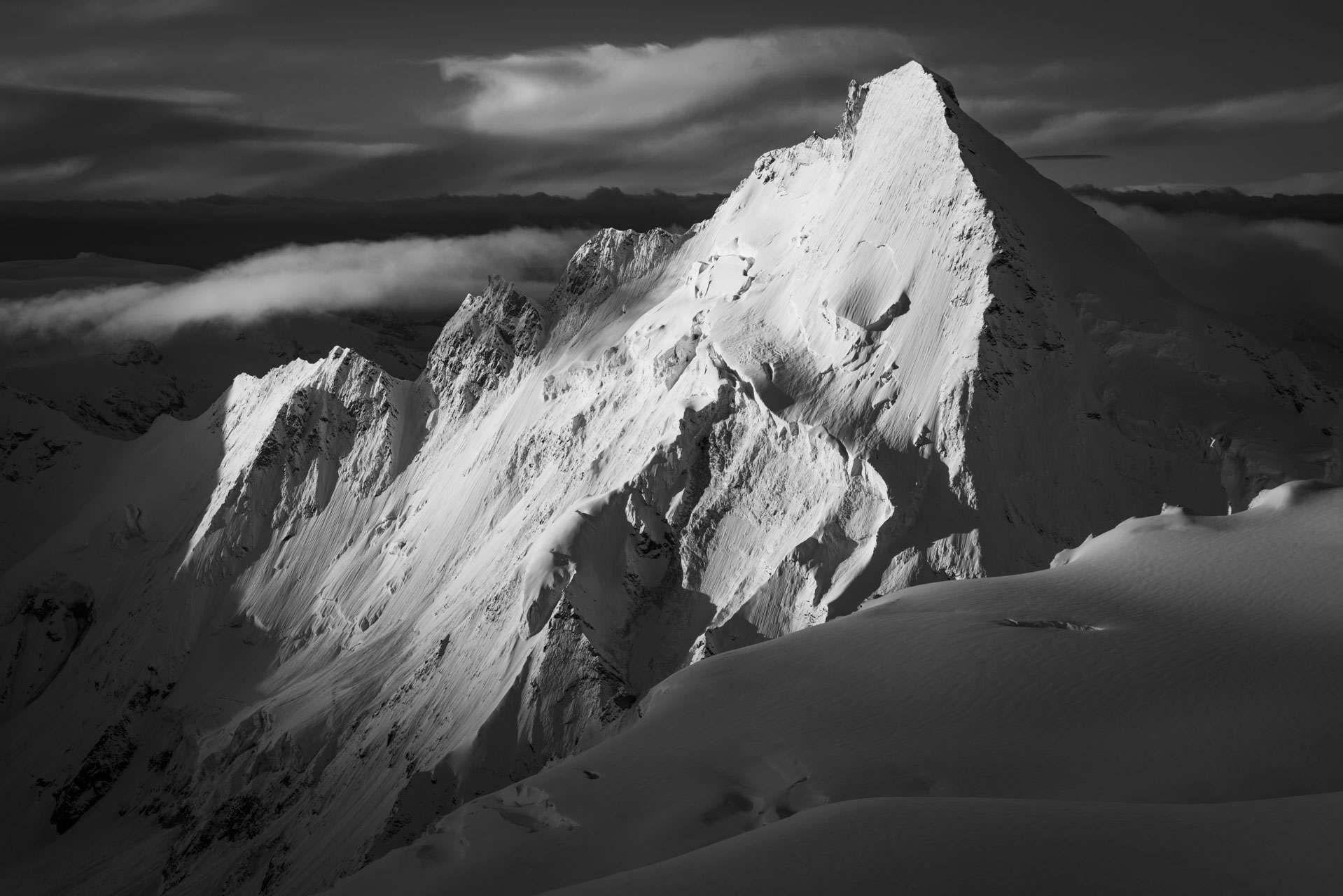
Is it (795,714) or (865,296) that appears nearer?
(795,714)

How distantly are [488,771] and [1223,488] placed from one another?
3158 inches

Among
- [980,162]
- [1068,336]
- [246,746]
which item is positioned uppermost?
[980,162]

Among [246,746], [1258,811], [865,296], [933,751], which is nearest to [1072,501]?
[865,296]

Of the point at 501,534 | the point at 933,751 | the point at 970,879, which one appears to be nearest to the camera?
the point at 970,879

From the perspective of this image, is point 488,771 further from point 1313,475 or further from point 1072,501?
point 1313,475

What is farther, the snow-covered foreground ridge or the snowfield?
the snow-covered foreground ridge

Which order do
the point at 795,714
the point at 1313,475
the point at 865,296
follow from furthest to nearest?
the point at 865,296
the point at 1313,475
the point at 795,714

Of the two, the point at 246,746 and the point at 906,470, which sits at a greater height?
the point at 906,470

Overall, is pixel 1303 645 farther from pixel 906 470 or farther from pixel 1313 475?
pixel 906 470

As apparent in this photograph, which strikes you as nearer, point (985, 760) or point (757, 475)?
point (985, 760)

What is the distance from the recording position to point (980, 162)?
439 feet

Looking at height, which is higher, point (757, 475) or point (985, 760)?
point (757, 475)

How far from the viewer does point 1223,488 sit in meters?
109

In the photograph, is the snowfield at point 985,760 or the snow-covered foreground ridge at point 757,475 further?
the snow-covered foreground ridge at point 757,475
